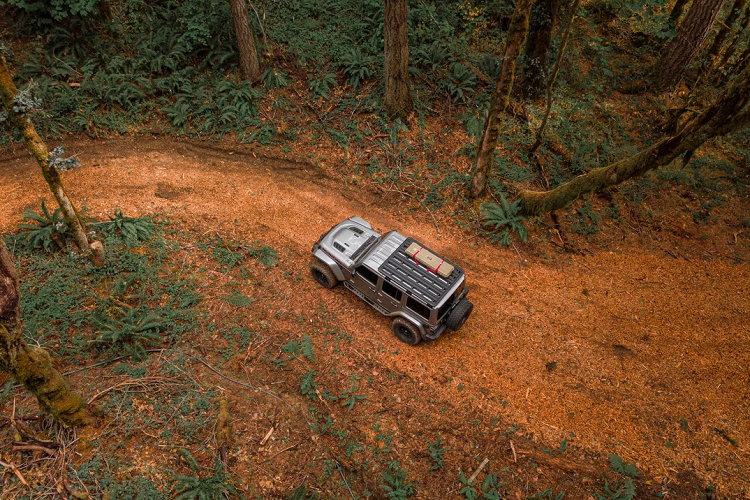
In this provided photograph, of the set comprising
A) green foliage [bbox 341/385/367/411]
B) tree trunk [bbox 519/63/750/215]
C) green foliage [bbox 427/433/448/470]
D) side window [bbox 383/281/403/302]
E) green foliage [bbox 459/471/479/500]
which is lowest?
green foliage [bbox 459/471/479/500]

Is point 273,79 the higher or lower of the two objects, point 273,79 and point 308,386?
the higher

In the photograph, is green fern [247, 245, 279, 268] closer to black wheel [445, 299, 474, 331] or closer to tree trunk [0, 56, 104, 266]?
tree trunk [0, 56, 104, 266]

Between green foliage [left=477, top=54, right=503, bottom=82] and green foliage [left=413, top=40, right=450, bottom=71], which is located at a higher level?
green foliage [left=413, top=40, right=450, bottom=71]

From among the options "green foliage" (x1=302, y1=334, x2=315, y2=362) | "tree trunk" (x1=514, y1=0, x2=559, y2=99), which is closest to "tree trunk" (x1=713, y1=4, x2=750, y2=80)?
"tree trunk" (x1=514, y1=0, x2=559, y2=99)

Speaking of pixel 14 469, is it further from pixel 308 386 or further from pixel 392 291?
pixel 392 291

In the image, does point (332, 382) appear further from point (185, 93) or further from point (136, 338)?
point (185, 93)

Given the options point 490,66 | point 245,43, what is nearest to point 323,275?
point 245,43

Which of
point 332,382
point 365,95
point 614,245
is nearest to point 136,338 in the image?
point 332,382
